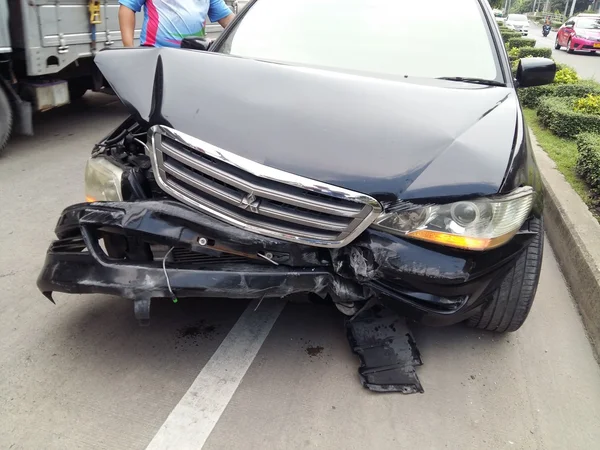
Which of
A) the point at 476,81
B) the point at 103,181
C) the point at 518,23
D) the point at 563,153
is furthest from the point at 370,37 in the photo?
the point at 518,23

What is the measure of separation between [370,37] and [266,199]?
168 centimetres

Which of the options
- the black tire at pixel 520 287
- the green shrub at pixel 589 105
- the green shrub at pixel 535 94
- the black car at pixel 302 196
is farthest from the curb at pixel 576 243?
the green shrub at pixel 535 94

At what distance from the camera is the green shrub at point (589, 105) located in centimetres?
644

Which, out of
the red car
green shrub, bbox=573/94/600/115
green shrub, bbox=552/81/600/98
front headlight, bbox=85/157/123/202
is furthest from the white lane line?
the red car

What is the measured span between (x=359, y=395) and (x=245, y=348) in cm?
60

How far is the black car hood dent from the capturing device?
208cm

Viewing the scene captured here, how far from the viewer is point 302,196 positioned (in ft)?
6.72

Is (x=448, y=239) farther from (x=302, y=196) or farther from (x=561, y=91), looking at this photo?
(x=561, y=91)

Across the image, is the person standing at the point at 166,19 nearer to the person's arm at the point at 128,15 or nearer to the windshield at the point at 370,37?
the person's arm at the point at 128,15

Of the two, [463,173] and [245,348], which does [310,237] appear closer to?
[463,173]

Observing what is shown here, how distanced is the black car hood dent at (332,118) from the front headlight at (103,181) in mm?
299

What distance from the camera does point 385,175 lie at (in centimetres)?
206

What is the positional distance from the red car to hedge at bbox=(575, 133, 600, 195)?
21.4 m

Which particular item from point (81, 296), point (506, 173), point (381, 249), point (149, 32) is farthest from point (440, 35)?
point (81, 296)
